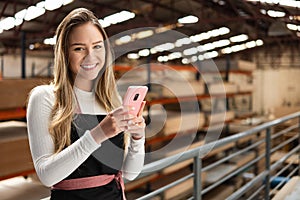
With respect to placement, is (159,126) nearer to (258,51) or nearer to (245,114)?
(245,114)

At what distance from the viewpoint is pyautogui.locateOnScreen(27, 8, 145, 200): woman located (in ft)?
2.45

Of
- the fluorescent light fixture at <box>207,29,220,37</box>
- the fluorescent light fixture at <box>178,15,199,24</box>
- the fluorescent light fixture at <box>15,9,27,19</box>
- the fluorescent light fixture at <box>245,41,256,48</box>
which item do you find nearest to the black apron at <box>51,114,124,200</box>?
the fluorescent light fixture at <box>15,9,27,19</box>

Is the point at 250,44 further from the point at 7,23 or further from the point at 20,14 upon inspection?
the point at 7,23

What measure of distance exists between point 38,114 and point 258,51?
18.1 metres

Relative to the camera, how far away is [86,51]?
81cm

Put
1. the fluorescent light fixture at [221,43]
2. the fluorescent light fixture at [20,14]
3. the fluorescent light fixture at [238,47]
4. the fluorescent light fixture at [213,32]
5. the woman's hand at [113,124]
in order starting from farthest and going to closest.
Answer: the fluorescent light fixture at [238,47] → the fluorescent light fixture at [221,43] → the fluorescent light fixture at [213,32] → the fluorescent light fixture at [20,14] → the woman's hand at [113,124]

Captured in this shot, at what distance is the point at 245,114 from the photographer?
9594mm

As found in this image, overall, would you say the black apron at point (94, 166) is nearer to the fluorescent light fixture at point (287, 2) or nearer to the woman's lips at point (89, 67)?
the woman's lips at point (89, 67)

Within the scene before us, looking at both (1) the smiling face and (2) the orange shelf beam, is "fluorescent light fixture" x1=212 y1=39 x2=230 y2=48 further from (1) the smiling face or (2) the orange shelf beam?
(1) the smiling face

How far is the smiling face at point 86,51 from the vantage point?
81cm

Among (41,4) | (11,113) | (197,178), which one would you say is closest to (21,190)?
(11,113)

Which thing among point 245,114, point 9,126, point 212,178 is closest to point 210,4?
point 245,114

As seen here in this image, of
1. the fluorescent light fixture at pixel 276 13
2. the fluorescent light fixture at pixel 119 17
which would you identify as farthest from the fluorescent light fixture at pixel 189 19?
the fluorescent light fixture at pixel 276 13

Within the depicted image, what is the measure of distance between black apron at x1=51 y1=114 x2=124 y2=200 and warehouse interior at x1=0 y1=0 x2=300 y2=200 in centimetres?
19
